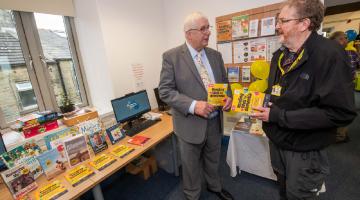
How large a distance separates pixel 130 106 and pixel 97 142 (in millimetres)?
611

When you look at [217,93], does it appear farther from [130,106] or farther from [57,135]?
[57,135]

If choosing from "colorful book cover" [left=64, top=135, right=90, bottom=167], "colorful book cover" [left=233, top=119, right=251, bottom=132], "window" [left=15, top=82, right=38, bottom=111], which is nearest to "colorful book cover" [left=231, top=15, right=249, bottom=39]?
"colorful book cover" [left=233, top=119, right=251, bottom=132]

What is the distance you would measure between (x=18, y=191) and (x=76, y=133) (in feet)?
1.72

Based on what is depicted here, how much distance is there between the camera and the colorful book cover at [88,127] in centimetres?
162

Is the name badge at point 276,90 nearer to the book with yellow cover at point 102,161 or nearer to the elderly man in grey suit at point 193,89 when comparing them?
the elderly man in grey suit at point 193,89

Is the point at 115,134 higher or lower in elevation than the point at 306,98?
lower

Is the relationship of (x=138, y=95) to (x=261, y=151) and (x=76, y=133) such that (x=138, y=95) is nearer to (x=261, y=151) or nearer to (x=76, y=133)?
(x=76, y=133)

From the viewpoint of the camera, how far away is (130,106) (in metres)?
2.16

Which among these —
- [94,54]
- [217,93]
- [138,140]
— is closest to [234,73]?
[217,93]

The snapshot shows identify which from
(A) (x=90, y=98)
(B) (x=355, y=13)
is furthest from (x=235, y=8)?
(B) (x=355, y=13)

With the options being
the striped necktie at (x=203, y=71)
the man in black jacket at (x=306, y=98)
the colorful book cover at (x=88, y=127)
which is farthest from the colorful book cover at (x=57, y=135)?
the man in black jacket at (x=306, y=98)

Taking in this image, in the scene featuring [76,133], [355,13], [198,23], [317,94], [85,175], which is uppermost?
[355,13]

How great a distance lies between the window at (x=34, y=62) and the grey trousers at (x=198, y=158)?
172cm

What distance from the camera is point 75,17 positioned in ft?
7.47
